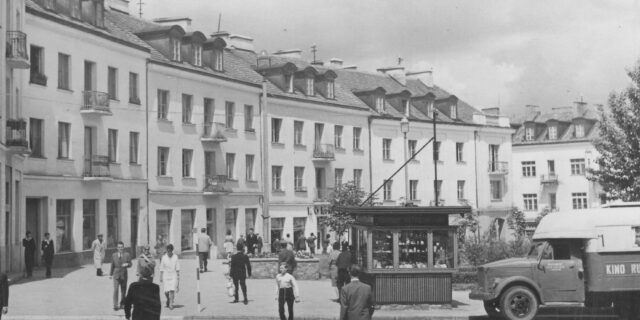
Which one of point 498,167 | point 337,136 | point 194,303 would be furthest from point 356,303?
point 498,167

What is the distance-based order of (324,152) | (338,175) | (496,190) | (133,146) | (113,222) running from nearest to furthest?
(113,222) < (133,146) < (324,152) < (338,175) < (496,190)

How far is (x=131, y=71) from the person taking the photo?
149ft

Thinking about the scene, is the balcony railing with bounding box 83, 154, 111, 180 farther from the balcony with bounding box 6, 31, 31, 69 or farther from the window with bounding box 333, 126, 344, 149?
the window with bounding box 333, 126, 344, 149

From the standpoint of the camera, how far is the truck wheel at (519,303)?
70.7 ft

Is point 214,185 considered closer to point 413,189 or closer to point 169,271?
point 413,189

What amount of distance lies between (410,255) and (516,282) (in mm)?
2858

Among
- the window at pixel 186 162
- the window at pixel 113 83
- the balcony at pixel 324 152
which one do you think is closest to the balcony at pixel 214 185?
the window at pixel 186 162

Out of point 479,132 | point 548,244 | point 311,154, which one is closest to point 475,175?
point 479,132

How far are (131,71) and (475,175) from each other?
34.6 meters

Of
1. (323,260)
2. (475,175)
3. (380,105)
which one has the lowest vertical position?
(323,260)

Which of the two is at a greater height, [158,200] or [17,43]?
[17,43]

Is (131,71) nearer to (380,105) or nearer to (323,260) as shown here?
(323,260)

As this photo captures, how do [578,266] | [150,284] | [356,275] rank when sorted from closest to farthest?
[150,284], [356,275], [578,266]

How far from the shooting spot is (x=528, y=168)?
84.2m
